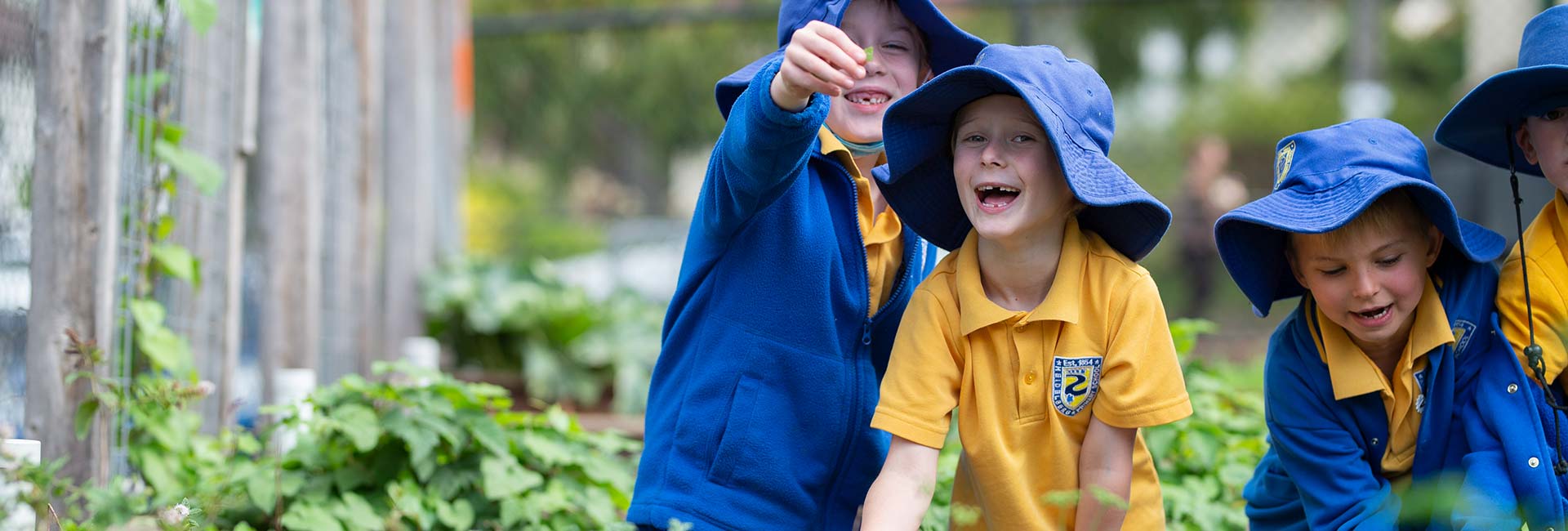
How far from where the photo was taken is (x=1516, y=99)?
2.44 meters

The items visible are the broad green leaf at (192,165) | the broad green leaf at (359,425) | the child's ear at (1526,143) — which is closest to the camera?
the child's ear at (1526,143)

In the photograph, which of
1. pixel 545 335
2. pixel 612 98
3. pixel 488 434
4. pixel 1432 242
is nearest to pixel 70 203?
pixel 488 434

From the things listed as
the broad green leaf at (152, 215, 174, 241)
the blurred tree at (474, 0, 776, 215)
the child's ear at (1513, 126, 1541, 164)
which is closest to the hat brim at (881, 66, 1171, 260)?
the child's ear at (1513, 126, 1541, 164)

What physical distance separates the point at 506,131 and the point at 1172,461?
706 inches

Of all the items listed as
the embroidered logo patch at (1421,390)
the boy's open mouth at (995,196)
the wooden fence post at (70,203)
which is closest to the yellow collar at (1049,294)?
the boy's open mouth at (995,196)

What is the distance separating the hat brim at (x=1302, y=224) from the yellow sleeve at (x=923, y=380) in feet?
1.78

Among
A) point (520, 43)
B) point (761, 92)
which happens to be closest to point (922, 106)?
point (761, 92)

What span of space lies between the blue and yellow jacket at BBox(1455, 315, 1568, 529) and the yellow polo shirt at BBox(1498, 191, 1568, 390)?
42mm

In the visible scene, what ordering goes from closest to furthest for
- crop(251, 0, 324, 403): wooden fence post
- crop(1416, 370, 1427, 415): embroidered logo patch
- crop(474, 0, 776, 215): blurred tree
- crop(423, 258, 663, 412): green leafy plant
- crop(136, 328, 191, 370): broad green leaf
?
crop(1416, 370, 1427, 415): embroidered logo patch < crop(136, 328, 191, 370): broad green leaf < crop(251, 0, 324, 403): wooden fence post < crop(423, 258, 663, 412): green leafy plant < crop(474, 0, 776, 215): blurred tree

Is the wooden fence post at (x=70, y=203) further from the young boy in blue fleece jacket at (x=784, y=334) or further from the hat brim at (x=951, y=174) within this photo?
the hat brim at (x=951, y=174)

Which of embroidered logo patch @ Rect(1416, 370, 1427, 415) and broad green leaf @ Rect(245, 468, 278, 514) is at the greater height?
embroidered logo patch @ Rect(1416, 370, 1427, 415)

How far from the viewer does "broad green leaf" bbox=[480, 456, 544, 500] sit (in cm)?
304

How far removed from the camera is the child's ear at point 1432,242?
2422mm

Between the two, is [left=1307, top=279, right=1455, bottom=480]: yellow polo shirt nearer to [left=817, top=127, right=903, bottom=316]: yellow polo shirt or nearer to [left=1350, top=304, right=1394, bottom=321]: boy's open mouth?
[left=1350, top=304, right=1394, bottom=321]: boy's open mouth
